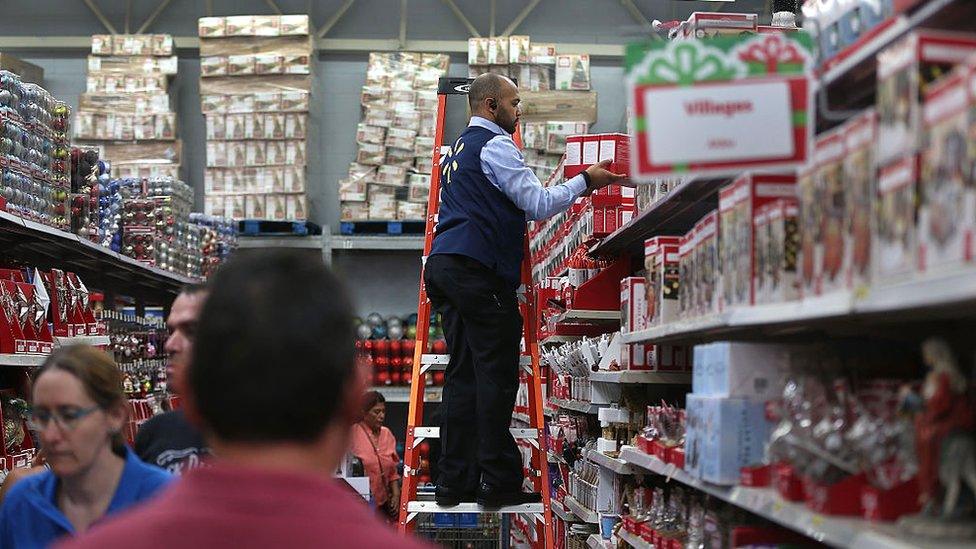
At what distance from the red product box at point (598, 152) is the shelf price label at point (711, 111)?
139 inches

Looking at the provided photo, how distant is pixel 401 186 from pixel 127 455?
920 centimetres

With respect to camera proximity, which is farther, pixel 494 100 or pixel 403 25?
pixel 403 25

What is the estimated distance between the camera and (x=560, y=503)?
734cm

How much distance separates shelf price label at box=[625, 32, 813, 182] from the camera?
2057 millimetres

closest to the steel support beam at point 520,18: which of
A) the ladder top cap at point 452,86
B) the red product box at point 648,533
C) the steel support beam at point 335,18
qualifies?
the steel support beam at point 335,18

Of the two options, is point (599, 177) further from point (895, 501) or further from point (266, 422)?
point (266, 422)

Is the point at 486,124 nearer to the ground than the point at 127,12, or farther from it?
nearer to the ground

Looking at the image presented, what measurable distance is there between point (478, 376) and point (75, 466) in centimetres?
247

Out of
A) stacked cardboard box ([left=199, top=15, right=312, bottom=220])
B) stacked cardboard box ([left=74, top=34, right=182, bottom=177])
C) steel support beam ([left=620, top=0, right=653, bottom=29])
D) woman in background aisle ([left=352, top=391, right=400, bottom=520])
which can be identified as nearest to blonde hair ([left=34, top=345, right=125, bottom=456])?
woman in background aisle ([left=352, top=391, right=400, bottom=520])

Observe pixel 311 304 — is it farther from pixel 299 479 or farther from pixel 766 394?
pixel 766 394

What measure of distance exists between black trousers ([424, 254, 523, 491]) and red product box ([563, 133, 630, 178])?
38.2 inches

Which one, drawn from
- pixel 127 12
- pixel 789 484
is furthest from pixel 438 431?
A: pixel 127 12

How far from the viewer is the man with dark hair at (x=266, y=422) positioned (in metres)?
1.17

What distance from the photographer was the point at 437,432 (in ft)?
17.6
